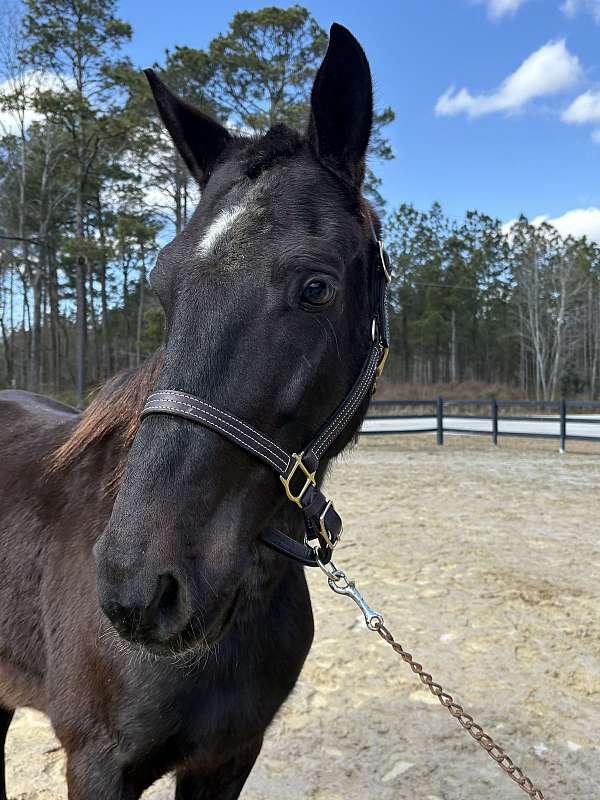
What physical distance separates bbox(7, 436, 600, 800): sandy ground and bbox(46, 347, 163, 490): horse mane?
5.97ft

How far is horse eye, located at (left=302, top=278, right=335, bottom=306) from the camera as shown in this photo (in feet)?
4.28

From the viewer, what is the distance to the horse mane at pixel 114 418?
1.69 m

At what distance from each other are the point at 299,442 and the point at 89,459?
90 centimetres

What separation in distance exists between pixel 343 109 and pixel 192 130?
56 cm

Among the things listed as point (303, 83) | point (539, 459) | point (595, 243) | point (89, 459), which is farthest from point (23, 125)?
point (595, 243)

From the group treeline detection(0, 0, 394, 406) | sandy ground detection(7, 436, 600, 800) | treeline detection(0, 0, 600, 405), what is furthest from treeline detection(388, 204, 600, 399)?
sandy ground detection(7, 436, 600, 800)

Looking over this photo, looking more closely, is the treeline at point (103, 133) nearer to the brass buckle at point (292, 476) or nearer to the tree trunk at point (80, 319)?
the tree trunk at point (80, 319)

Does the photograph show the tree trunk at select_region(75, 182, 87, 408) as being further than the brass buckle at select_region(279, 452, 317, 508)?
Yes

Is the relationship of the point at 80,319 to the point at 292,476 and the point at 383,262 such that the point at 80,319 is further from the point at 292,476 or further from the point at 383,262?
the point at 292,476

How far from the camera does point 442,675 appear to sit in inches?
141

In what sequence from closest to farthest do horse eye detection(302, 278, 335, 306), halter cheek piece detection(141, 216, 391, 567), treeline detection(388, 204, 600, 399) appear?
halter cheek piece detection(141, 216, 391, 567) < horse eye detection(302, 278, 335, 306) < treeline detection(388, 204, 600, 399)

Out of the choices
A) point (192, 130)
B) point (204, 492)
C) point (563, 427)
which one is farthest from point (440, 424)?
point (204, 492)

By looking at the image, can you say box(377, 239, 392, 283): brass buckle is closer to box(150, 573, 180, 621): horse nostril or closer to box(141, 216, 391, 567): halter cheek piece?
box(141, 216, 391, 567): halter cheek piece

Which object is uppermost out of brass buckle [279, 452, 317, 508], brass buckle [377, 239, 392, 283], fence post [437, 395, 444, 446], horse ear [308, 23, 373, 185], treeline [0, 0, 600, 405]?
treeline [0, 0, 600, 405]
